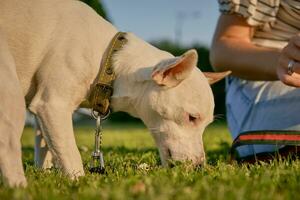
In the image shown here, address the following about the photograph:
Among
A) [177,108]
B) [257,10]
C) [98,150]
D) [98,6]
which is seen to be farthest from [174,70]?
[98,6]

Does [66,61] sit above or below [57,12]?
below

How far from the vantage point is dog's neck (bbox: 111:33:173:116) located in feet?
11.8

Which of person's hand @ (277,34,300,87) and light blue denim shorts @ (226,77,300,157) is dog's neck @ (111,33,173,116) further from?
light blue denim shorts @ (226,77,300,157)

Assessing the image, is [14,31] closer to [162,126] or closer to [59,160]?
[59,160]

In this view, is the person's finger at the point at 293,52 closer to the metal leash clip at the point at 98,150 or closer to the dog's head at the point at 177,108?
the dog's head at the point at 177,108

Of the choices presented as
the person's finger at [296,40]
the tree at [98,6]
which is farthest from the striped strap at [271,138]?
the tree at [98,6]

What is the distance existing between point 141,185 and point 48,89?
4.02 ft

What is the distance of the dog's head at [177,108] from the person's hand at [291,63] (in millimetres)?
477

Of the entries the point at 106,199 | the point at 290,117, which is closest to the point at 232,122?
the point at 290,117

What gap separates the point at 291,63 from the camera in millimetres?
3574

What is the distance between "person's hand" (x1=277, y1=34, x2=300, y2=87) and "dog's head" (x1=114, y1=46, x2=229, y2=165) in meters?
0.48

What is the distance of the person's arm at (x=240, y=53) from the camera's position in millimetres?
4117

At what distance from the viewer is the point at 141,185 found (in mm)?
2307

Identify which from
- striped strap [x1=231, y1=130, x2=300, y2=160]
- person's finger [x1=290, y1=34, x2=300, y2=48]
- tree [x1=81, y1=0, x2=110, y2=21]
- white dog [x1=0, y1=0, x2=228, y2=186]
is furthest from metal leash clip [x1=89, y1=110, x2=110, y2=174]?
tree [x1=81, y1=0, x2=110, y2=21]
